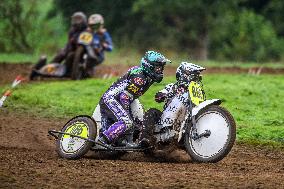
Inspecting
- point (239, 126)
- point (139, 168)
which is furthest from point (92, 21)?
point (139, 168)

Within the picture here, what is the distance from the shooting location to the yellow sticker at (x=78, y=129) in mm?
13508

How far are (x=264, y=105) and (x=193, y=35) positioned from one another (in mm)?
30516

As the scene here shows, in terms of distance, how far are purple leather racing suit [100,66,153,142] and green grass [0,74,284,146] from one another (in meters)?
3.13

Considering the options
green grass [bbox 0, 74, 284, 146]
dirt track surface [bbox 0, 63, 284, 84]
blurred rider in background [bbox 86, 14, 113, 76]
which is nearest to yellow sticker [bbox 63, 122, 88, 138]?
→ green grass [bbox 0, 74, 284, 146]

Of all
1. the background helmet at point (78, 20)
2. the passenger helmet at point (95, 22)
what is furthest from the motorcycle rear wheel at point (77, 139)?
the passenger helmet at point (95, 22)

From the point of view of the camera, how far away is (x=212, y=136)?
12.8m

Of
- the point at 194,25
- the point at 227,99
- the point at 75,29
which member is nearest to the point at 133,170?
the point at 227,99

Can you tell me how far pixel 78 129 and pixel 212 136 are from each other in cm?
207

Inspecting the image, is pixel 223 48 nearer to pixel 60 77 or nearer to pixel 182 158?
pixel 60 77

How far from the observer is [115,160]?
13.3m

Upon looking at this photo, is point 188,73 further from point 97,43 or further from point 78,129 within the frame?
point 97,43

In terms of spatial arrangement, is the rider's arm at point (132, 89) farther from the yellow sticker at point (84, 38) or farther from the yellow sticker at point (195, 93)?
the yellow sticker at point (84, 38)

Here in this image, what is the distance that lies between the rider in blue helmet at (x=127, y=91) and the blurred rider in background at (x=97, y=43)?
14214 millimetres

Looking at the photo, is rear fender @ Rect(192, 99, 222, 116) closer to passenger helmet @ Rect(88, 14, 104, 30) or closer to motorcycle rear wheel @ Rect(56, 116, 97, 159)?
motorcycle rear wheel @ Rect(56, 116, 97, 159)
